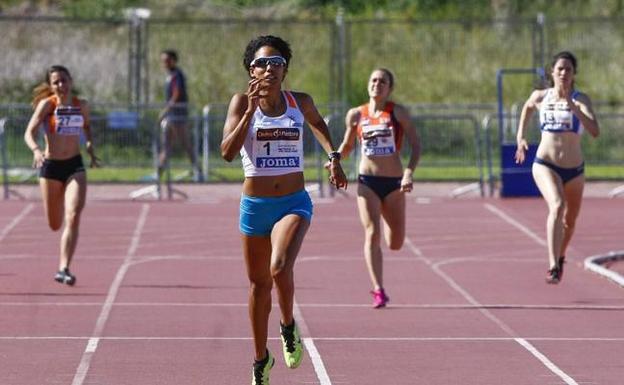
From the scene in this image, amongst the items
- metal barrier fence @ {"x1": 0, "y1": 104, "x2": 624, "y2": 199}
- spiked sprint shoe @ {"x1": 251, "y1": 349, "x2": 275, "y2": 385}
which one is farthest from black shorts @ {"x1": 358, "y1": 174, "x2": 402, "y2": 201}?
metal barrier fence @ {"x1": 0, "y1": 104, "x2": 624, "y2": 199}

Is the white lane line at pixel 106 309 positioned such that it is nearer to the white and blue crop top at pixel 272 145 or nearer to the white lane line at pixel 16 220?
the white lane line at pixel 16 220

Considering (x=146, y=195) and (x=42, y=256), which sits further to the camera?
(x=146, y=195)

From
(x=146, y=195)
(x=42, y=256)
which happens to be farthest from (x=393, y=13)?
(x=42, y=256)

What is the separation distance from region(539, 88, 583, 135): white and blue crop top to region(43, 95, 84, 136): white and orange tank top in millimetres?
4460

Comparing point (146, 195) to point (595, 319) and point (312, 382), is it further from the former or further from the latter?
point (312, 382)

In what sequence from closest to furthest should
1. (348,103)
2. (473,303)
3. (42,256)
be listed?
(473,303), (42,256), (348,103)

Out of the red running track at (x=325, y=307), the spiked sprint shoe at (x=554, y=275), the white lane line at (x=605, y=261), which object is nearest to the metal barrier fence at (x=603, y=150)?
the red running track at (x=325, y=307)

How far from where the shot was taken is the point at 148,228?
22812 mm

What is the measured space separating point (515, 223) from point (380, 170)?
28.8 feet

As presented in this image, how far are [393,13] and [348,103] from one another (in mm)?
10506

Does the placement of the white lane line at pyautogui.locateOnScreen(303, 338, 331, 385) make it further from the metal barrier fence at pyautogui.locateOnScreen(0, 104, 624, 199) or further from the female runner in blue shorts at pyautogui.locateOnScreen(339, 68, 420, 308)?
the metal barrier fence at pyautogui.locateOnScreen(0, 104, 624, 199)

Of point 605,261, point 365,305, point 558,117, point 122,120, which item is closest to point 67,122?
point 365,305

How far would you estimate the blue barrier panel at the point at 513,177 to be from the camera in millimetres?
27312

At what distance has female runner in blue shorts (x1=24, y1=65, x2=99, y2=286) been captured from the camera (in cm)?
1653
